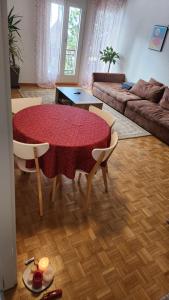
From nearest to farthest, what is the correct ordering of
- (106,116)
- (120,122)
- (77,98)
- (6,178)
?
(6,178), (106,116), (77,98), (120,122)

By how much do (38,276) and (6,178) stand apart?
2.78 ft

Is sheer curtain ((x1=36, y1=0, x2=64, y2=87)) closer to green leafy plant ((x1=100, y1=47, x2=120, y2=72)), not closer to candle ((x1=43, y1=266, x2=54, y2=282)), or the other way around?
green leafy plant ((x1=100, y1=47, x2=120, y2=72))

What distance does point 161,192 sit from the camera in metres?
2.59

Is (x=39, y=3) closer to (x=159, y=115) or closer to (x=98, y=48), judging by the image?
(x=98, y=48)

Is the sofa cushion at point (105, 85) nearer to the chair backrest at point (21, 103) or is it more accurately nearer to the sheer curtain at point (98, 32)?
the sheer curtain at point (98, 32)

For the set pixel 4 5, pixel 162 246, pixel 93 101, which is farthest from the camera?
pixel 93 101

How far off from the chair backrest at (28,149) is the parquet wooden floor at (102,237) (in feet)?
1.99

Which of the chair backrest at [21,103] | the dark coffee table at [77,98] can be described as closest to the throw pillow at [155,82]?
the dark coffee table at [77,98]

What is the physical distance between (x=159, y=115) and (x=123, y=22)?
10.3 ft

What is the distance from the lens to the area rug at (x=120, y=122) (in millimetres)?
3861

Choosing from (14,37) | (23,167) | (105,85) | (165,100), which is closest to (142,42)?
(105,85)

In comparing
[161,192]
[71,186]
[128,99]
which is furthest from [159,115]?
[71,186]

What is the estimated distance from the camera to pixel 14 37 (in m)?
4.86

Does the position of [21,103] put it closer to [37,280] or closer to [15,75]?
[37,280]
